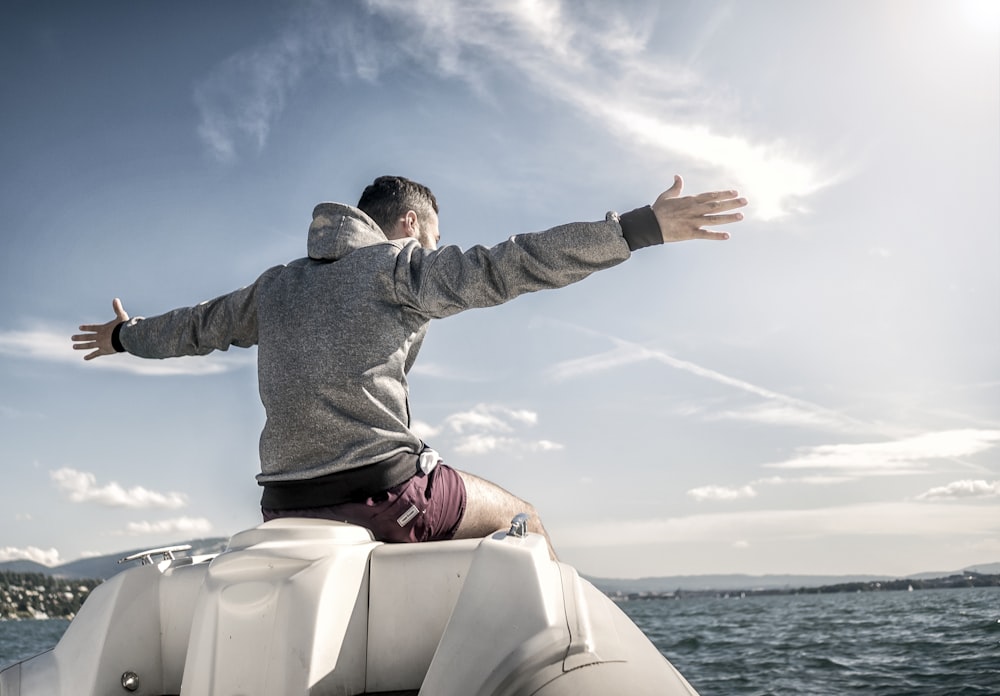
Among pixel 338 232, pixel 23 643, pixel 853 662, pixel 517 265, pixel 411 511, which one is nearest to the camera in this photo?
pixel 517 265

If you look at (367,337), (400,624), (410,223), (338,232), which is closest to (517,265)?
(367,337)

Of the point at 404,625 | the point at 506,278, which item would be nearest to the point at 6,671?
the point at 404,625

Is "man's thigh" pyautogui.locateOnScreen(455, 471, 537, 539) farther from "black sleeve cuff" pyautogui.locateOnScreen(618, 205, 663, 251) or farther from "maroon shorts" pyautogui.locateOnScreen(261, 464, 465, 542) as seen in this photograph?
"black sleeve cuff" pyautogui.locateOnScreen(618, 205, 663, 251)

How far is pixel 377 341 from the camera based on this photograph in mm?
2338

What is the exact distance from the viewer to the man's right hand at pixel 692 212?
2328 mm

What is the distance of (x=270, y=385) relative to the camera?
2.41 meters

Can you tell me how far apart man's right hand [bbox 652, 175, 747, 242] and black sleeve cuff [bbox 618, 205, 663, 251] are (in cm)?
2

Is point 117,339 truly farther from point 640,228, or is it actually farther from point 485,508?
point 640,228

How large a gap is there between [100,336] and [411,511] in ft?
6.19

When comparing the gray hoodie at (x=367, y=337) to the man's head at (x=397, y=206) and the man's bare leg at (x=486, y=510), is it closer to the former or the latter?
the man's bare leg at (x=486, y=510)

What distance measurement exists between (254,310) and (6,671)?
1.27 metres

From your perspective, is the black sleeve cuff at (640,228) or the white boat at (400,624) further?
the black sleeve cuff at (640,228)

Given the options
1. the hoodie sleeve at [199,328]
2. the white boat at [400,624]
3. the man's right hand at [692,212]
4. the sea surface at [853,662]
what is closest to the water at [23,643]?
the white boat at [400,624]

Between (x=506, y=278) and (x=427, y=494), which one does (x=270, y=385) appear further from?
(x=506, y=278)
